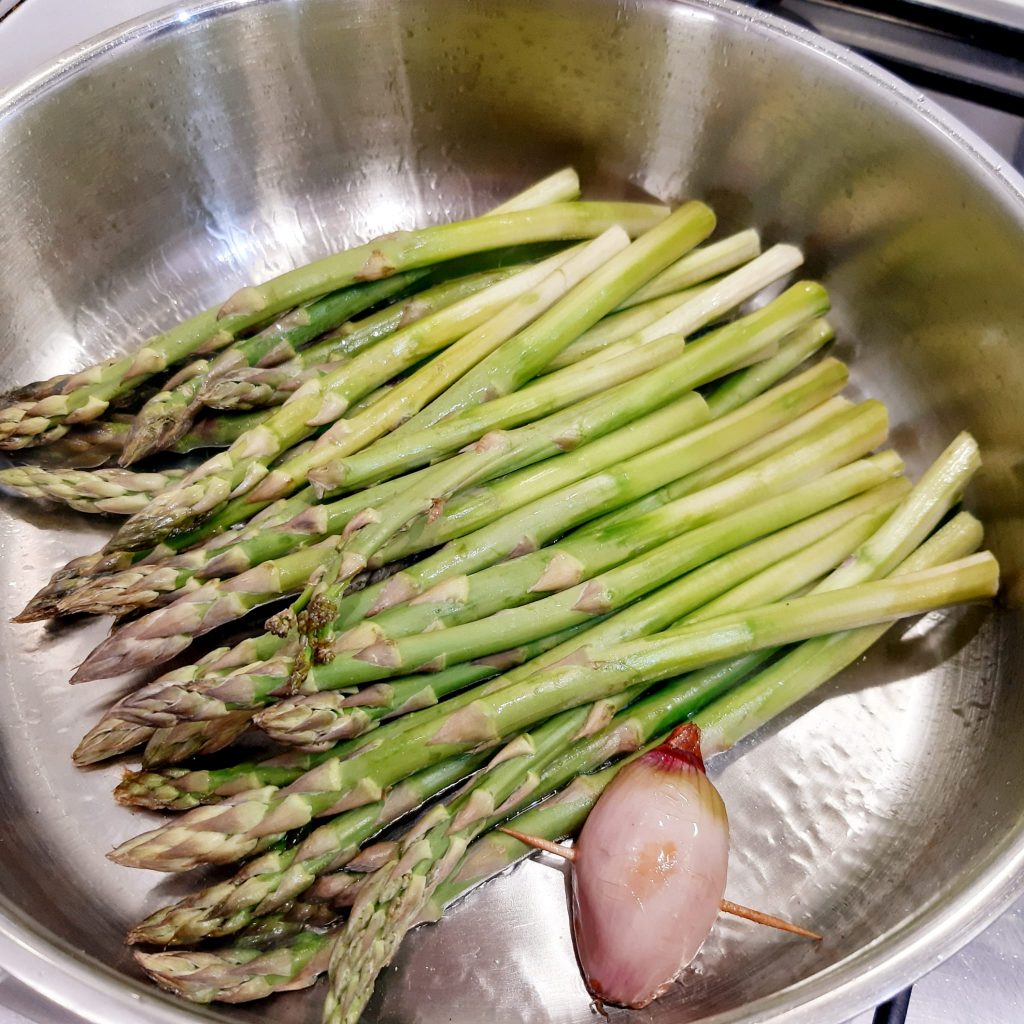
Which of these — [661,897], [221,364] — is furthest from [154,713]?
[661,897]

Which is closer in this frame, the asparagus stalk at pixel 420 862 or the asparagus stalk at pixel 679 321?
the asparagus stalk at pixel 420 862

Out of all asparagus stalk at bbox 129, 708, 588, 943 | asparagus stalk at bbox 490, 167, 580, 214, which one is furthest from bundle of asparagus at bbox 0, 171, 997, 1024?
asparagus stalk at bbox 490, 167, 580, 214

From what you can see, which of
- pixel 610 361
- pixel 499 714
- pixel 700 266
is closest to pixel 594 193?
pixel 700 266

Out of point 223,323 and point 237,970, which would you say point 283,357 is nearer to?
point 223,323

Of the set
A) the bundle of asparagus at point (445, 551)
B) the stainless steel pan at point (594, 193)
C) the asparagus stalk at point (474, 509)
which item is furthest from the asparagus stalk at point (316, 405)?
the stainless steel pan at point (594, 193)

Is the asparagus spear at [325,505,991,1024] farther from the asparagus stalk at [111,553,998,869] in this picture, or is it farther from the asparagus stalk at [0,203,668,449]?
the asparagus stalk at [0,203,668,449]

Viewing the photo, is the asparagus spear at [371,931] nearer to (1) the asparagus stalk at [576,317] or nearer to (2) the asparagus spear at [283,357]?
(1) the asparagus stalk at [576,317]
